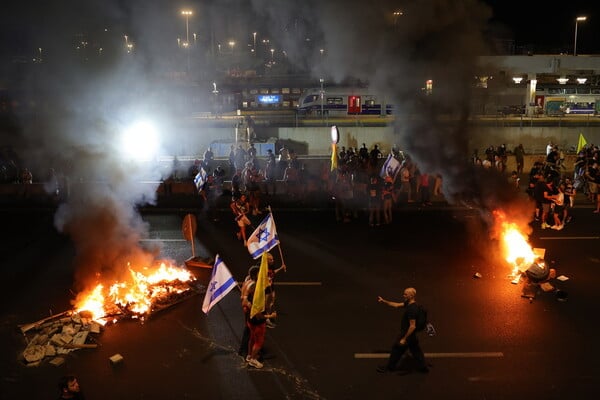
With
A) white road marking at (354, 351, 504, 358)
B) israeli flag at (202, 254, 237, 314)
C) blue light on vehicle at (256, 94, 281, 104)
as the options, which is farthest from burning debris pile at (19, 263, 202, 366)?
blue light on vehicle at (256, 94, 281, 104)

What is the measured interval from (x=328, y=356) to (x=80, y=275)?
16.3ft

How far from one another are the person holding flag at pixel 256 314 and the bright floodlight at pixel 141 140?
46.1ft

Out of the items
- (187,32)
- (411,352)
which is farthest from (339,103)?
(411,352)

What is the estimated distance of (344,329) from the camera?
320 inches

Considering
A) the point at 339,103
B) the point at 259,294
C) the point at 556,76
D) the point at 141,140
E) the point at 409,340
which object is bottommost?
the point at 409,340

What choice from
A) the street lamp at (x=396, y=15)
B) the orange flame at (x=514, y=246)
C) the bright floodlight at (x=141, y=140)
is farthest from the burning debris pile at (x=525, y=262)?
the bright floodlight at (x=141, y=140)

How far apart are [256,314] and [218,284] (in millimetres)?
1152

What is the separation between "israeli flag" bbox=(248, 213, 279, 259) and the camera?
9805 mm

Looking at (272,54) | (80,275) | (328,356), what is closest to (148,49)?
(272,54)

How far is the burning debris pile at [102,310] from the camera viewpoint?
7.53 meters

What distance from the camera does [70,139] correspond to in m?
16.2

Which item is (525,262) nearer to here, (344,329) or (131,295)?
(344,329)

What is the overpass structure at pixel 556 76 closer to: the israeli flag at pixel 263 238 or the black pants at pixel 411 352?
the israeli flag at pixel 263 238

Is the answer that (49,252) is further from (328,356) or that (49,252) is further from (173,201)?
(328,356)
